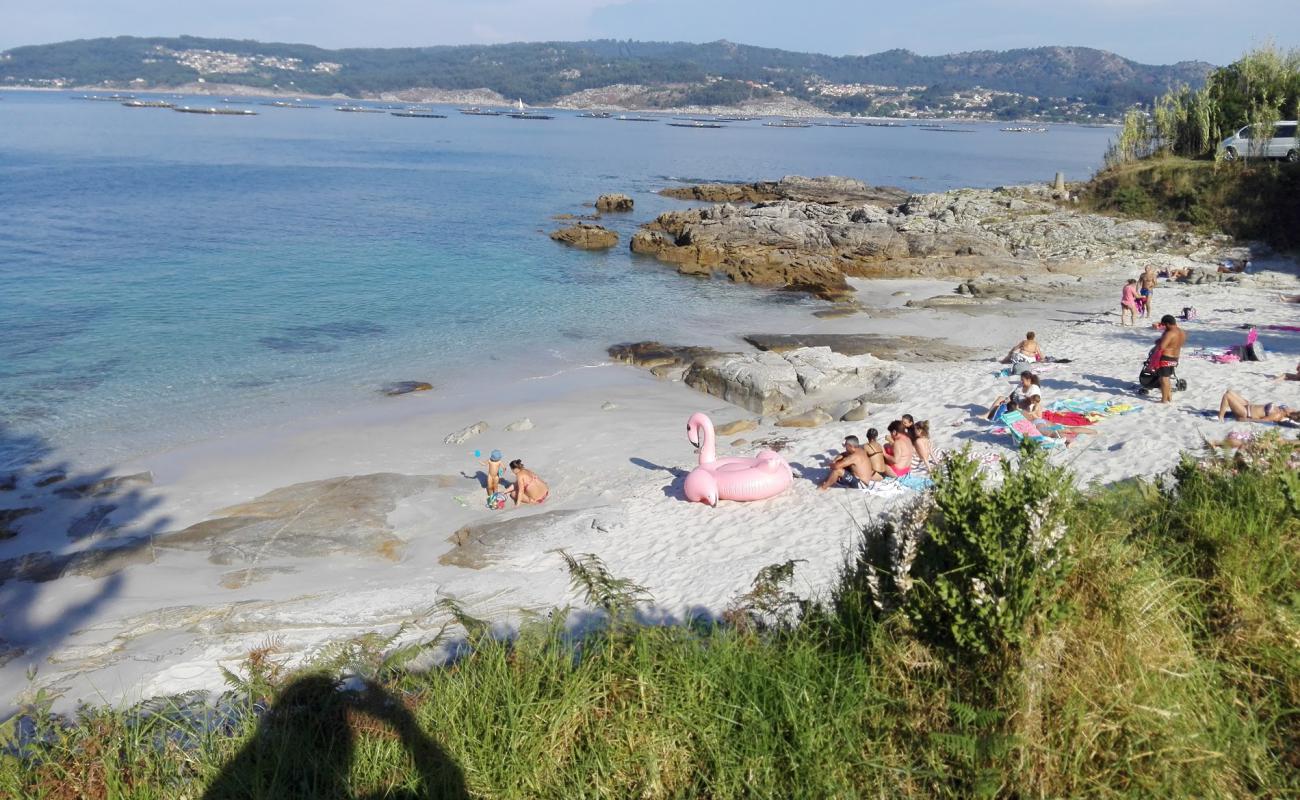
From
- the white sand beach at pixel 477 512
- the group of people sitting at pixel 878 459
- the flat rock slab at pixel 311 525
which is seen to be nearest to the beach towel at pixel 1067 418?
the white sand beach at pixel 477 512

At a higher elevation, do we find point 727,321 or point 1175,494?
point 1175,494

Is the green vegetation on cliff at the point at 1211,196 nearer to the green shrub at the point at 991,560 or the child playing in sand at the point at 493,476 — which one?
the child playing in sand at the point at 493,476

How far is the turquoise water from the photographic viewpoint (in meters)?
17.1

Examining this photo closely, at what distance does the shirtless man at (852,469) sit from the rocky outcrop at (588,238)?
24900 millimetres

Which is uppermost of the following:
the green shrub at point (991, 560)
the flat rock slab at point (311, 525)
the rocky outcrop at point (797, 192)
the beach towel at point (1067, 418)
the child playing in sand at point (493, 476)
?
the rocky outcrop at point (797, 192)

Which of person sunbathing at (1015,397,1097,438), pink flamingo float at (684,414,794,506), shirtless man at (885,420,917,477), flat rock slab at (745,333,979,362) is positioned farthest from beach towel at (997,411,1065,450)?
flat rock slab at (745,333,979,362)

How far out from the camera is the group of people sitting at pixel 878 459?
11.2 metres

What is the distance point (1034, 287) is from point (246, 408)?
69.3 feet

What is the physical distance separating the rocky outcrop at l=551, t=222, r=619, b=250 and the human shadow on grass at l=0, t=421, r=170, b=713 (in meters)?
22.9

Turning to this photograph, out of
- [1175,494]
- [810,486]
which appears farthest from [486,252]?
[1175,494]

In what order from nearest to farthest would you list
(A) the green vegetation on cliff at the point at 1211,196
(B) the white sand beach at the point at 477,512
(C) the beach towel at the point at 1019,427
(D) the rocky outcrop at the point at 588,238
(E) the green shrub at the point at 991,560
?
1. (E) the green shrub at the point at 991,560
2. (B) the white sand beach at the point at 477,512
3. (C) the beach towel at the point at 1019,427
4. (A) the green vegetation on cliff at the point at 1211,196
5. (D) the rocky outcrop at the point at 588,238

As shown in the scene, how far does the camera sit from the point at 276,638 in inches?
327

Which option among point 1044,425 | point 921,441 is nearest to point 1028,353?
point 1044,425

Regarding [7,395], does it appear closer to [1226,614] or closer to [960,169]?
[1226,614]
